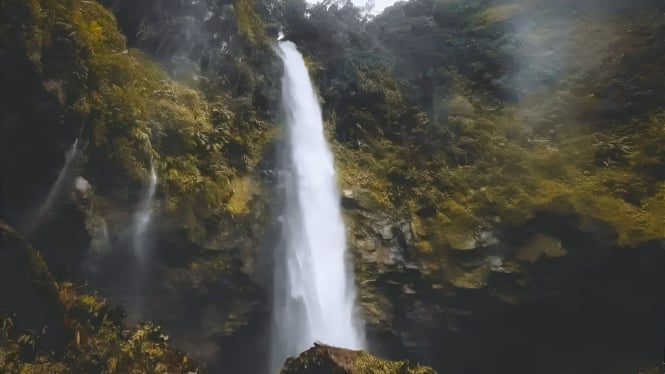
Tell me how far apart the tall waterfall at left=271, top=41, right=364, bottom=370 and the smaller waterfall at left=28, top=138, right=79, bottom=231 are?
13.9ft

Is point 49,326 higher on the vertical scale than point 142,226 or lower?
lower

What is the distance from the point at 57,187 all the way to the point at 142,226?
1.61 metres

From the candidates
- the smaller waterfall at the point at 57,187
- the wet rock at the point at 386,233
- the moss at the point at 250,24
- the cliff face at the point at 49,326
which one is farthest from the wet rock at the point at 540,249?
the smaller waterfall at the point at 57,187

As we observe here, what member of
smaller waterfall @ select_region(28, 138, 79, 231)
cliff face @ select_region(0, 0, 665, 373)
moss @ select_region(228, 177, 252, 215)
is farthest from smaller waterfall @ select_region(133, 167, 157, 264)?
moss @ select_region(228, 177, 252, 215)

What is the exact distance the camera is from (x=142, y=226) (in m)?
8.77

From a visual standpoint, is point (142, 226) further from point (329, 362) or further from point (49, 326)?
point (329, 362)

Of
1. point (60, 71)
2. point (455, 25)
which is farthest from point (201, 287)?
point (455, 25)

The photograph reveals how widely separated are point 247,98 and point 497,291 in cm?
703

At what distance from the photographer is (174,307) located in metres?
9.13

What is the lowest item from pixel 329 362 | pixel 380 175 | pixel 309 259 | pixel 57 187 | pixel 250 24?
pixel 329 362

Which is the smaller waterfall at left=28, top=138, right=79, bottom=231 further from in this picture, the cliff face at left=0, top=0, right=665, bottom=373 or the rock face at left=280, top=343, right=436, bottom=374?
the rock face at left=280, top=343, right=436, bottom=374

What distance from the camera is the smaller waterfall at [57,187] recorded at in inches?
291

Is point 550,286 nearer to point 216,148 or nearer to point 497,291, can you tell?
point 497,291

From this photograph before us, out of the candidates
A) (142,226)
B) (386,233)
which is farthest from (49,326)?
(386,233)
